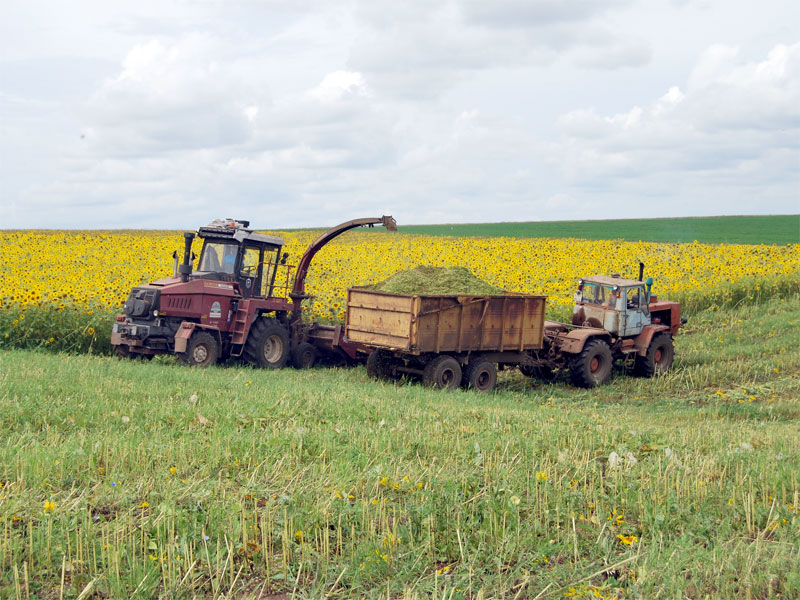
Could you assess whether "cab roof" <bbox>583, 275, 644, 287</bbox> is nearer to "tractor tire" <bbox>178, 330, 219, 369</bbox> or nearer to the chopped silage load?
the chopped silage load

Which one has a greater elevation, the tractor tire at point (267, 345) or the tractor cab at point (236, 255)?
the tractor cab at point (236, 255)

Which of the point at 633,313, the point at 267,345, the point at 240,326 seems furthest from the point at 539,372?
the point at 240,326

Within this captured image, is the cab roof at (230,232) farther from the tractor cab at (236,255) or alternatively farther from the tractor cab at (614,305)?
the tractor cab at (614,305)

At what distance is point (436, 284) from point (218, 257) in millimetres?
4391

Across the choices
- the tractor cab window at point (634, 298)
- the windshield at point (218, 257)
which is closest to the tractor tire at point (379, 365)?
the windshield at point (218, 257)

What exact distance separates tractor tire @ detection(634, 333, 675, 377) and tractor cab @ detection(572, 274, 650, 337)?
43 cm

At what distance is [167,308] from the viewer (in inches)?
574

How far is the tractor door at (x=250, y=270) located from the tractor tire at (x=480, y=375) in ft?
14.6

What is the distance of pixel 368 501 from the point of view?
5.83 meters

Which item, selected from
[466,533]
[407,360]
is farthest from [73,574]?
[407,360]

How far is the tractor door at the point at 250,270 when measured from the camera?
50.7 feet

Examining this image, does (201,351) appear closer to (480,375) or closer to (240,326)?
(240,326)

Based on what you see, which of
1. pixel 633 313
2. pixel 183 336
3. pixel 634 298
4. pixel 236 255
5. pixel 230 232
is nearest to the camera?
pixel 183 336

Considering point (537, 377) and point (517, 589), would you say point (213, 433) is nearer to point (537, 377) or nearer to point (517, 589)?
point (517, 589)
